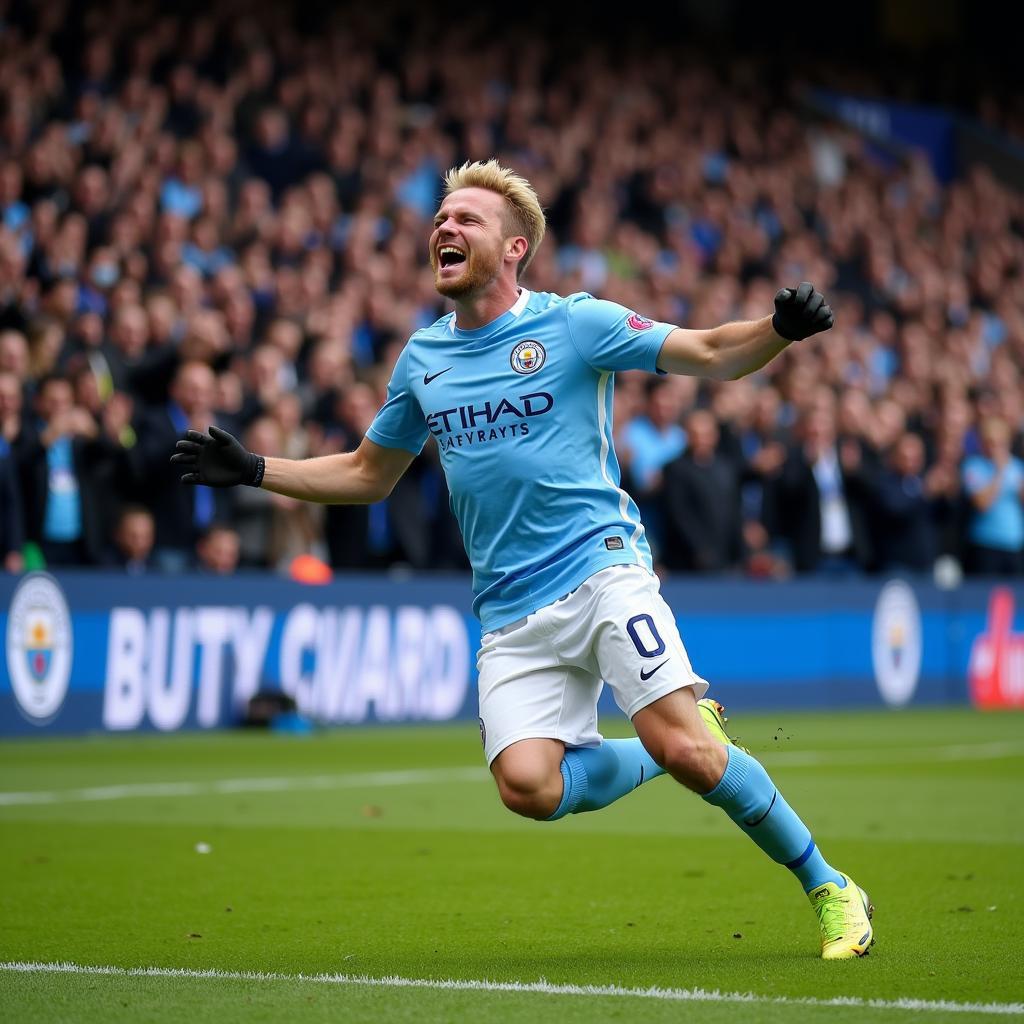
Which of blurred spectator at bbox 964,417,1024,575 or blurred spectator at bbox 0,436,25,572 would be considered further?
blurred spectator at bbox 964,417,1024,575

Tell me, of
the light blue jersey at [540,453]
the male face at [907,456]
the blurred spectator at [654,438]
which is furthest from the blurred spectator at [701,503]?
the light blue jersey at [540,453]

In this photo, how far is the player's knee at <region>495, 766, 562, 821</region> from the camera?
598cm

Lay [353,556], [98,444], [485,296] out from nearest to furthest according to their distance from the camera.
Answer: [485,296], [98,444], [353,556]

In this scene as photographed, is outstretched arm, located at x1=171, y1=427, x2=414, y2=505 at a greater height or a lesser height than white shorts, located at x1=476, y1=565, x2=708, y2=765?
greater

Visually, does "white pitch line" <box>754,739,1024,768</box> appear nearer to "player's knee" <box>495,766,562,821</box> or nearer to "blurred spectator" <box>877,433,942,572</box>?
"blurred spectator" <box>877,433,942,572</box>

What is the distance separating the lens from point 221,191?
17672 millimetres

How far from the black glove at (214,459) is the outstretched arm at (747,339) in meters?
→ 1.47

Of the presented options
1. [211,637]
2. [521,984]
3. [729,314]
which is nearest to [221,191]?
[211,637]

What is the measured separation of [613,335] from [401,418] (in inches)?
36.2

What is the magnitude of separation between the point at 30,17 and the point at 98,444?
607 centimetres

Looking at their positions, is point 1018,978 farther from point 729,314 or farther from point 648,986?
point 729,314

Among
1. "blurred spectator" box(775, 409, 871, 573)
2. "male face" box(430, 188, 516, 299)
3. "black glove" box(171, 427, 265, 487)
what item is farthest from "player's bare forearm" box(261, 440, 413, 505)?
"blurred spectator" box(775, 409, 871, 573)

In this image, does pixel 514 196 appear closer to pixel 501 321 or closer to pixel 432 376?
pixel 501 321

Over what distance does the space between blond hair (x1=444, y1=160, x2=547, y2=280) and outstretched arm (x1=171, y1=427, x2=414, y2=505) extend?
0.81 meters
